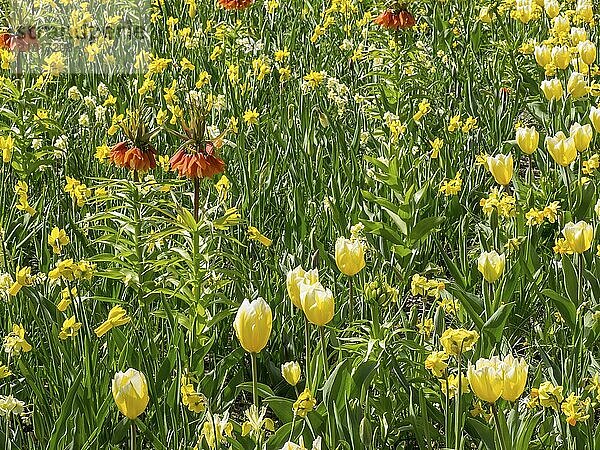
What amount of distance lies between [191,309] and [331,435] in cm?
69

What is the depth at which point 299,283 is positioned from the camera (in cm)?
174

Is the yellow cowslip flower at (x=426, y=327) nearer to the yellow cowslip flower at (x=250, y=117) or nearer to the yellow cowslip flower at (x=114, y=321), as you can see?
the yellow cowslip flower at (x=114, y=321)

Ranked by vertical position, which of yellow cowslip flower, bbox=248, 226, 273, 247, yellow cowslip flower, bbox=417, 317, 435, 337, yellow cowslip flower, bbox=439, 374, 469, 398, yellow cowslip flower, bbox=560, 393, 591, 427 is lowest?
yellow cowslip flower, bbox=248, 226, 273, 247

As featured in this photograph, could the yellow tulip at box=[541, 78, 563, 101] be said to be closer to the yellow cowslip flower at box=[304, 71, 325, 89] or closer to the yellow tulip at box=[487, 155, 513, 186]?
the yellow tulip at box=[487, 155, 513, 186]

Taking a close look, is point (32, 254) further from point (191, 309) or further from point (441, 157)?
point (441, 157)

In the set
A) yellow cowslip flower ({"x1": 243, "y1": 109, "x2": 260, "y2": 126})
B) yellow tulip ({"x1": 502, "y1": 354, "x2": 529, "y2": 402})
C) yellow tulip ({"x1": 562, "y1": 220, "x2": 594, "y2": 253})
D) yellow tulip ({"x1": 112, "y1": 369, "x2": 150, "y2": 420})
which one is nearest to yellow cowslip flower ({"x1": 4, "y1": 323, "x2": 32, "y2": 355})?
yellow tulip ({"x1": 112, "y1": 369, "x2": 150, "y2": 420})

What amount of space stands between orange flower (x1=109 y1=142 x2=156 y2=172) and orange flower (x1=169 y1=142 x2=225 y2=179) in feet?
0.37

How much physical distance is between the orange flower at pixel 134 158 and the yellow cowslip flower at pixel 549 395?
1.30m

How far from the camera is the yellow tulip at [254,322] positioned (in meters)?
1.58

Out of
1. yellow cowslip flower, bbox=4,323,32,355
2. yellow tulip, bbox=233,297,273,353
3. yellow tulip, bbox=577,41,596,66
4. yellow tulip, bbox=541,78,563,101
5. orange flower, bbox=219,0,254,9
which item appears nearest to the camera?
yellow tulip, bbox=233,297,273,353

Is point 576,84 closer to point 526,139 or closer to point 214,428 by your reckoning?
point 526,139

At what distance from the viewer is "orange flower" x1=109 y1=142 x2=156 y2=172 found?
2.59 meters

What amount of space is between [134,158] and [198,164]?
0.69 feet

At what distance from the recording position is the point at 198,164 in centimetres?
248
